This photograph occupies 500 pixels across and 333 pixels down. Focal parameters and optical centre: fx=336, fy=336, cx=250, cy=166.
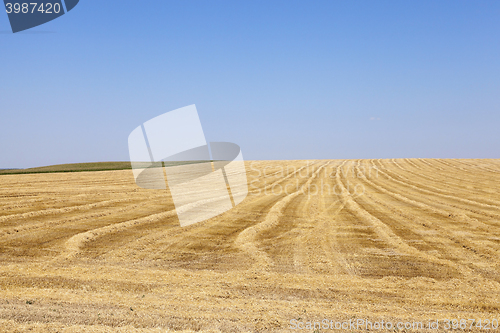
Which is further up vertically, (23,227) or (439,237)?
(23,227)

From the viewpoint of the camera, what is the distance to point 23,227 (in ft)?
29.7

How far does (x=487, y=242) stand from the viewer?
7910 millimetres

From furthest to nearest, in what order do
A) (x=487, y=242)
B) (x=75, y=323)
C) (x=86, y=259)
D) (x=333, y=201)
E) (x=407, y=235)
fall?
(x=333, y=201), (x=407, y=235), (x=487, y=242), (x=86, y=259), (x=75, y=323)

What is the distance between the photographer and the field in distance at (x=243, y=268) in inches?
165

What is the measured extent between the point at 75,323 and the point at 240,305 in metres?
1.99

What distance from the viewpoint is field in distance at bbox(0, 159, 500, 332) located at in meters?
4.18

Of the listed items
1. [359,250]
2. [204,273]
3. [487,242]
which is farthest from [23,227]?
[487,242]

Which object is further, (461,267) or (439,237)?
(439,237)

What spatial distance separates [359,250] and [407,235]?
2102 mm

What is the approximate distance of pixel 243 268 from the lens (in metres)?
6.14

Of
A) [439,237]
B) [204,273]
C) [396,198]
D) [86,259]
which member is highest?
[86,259]

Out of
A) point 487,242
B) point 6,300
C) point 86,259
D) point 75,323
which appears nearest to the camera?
point 75,323

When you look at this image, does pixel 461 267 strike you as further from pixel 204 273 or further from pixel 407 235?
pixel 204 273

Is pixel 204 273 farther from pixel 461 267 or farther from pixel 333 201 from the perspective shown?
pixel 333 201
